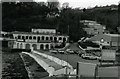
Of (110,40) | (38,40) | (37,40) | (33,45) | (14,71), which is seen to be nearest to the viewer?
(14,71)

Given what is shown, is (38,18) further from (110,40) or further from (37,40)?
(110,40)

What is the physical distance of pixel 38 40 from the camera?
16.0m

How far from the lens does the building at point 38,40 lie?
15016mm

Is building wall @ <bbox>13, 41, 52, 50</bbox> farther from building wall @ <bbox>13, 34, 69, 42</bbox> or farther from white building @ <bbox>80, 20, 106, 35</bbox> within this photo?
white building @ <bbox>80, 20, 106, 35</bbox>

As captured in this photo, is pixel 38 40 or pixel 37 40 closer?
pixel 37 40

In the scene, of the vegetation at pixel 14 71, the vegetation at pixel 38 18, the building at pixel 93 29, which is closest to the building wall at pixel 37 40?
the vegetation at pixel 38 18

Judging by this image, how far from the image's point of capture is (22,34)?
664 inches

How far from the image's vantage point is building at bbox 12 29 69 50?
15016 mm

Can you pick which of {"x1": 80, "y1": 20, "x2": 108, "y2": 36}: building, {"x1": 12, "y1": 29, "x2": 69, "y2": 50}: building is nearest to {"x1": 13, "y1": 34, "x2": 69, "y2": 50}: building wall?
{"x1": 12, "y1": 29, "x2": 69, "y2": 50}: building

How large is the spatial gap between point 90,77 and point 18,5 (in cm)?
2131

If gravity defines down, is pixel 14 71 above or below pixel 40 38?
below

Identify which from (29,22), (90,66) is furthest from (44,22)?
(90,66)

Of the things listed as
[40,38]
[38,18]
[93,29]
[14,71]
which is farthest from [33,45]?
[14,71]

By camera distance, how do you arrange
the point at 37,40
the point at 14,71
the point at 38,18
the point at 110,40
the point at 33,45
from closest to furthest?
the point at 14,71 → the point at 110,40 → the point at 33,45 → the point at 37,40 → the point at 38,18
